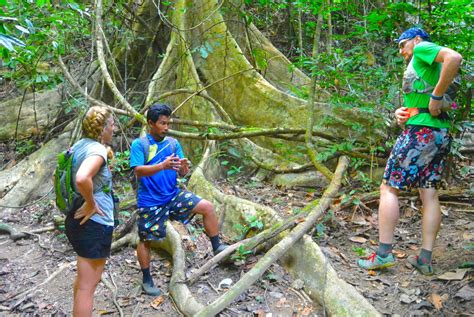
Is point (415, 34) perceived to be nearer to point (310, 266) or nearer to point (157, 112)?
point (310, 266)

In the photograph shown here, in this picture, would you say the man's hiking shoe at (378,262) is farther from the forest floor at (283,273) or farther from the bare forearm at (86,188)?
the bare forearm at (86,188)

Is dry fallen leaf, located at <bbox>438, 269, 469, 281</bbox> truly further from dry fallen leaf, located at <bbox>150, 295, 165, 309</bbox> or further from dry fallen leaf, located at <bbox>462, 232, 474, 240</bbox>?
dry fallen leaf, located at <bbox>150, 295, 165, 309</bbox>

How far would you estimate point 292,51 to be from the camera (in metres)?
10.3

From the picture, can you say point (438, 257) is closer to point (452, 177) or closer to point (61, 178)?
point (452, 177)

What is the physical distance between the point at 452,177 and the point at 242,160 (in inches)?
107

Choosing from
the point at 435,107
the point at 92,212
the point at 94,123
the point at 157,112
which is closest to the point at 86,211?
the point at 92,212

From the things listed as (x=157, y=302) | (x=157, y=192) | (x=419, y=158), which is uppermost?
(x=419, y=158)

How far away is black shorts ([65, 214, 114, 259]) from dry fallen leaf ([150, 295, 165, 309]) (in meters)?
0.91

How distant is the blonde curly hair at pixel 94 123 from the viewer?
118 inches

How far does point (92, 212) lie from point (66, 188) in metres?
0.24

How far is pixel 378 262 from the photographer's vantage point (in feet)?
11.6

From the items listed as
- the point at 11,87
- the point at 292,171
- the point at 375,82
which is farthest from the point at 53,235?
the point at 11,87

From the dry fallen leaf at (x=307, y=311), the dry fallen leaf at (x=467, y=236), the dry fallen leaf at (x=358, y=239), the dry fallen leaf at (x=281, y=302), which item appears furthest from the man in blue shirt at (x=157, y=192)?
the dry fallen leaf at (x=467, y=236)

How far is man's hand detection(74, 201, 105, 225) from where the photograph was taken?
294 cm
